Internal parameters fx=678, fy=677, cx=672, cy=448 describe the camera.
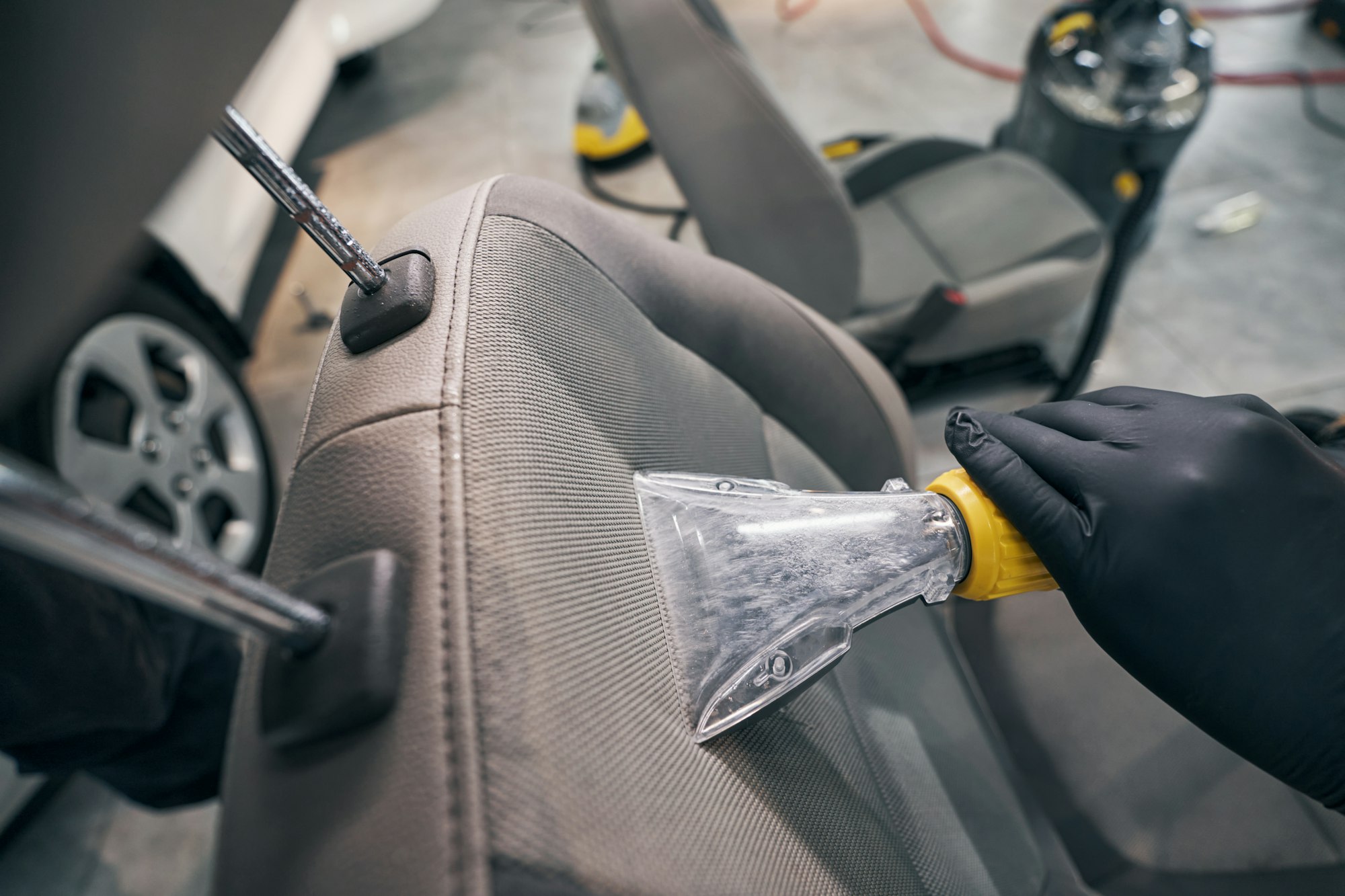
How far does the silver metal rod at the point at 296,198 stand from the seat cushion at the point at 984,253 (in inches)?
38.9

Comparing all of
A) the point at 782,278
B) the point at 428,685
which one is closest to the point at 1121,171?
the point at 782,278

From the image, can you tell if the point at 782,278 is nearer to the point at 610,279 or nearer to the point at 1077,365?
the point at 610,279

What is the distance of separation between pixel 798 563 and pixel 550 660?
0.19 m

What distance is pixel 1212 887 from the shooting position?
597mm

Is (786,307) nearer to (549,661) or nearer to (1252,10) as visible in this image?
(549,661)

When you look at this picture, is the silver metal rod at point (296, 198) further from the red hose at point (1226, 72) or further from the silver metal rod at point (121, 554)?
the red hose at point (1226, 72)

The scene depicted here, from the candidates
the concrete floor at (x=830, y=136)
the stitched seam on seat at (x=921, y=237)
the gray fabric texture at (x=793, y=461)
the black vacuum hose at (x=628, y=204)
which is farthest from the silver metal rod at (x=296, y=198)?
the black vacuum hose at (x=628, y=204)

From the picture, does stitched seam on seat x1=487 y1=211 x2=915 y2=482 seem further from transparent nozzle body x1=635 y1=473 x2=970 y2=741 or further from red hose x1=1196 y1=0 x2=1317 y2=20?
red hose x1=1196 y1=0 x2=1317 y2=20

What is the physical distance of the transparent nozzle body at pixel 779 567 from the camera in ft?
1.30

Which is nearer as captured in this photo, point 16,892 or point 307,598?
point 307,598

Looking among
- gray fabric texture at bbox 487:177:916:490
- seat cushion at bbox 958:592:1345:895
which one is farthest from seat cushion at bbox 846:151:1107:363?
seat cushion at bbox 958:592:1345:895

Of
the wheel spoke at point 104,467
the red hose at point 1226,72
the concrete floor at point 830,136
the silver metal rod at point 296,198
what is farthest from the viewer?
the red hose at point 1226,72

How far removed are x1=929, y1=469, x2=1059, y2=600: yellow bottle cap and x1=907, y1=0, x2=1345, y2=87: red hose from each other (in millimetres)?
2460

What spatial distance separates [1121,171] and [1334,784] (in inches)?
58.4
